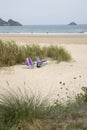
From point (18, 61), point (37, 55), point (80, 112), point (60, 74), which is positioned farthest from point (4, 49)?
point (80, 112)

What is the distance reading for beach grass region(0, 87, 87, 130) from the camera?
4.42 m

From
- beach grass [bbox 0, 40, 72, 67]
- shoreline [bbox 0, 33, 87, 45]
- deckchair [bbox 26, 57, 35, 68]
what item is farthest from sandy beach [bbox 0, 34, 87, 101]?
shoreline [bbox 0, 33, 87, 45]

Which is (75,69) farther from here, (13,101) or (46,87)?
(13,101)

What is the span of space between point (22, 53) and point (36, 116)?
6759 mm

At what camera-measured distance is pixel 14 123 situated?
4.40 metres

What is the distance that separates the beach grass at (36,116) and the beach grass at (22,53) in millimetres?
5650

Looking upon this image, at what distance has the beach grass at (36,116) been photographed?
174 inches

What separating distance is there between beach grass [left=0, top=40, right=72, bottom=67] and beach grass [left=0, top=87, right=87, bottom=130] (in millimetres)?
5650

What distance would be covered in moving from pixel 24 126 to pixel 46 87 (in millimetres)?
3751

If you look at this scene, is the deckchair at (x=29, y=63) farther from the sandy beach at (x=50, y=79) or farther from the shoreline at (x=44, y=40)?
the shoreline at (x=44, y=40)

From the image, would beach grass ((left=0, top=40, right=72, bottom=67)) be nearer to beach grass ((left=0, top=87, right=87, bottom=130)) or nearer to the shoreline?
beach grass ((left=0, top=87, right=87, bottom=130))

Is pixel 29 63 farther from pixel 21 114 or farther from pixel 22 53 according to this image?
pixel 21 114

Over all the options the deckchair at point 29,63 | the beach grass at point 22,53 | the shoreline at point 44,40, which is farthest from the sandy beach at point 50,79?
the shoreline at point 44,40

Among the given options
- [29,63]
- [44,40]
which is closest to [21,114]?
[29,63]
